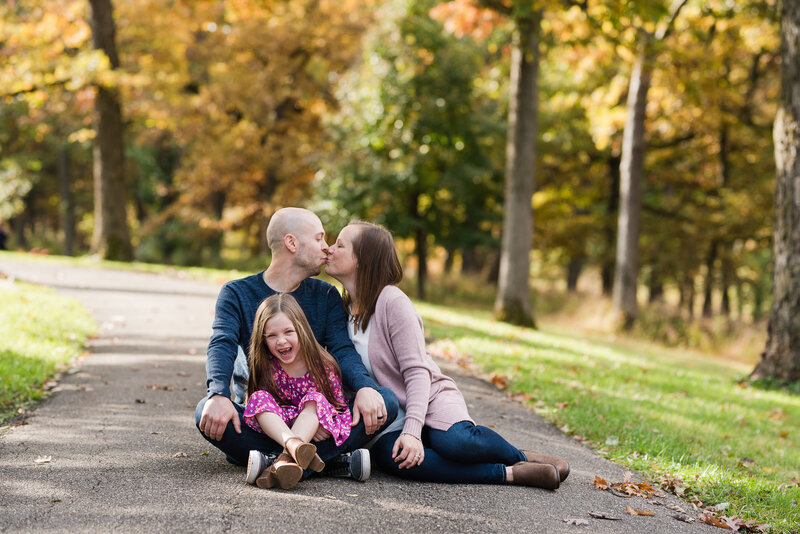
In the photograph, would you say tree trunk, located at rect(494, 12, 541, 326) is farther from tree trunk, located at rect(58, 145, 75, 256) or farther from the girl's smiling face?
tree trunk, located at rect(58, 145, 75, 256)

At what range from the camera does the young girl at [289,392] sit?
150 inches

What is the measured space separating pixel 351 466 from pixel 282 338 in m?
0.80

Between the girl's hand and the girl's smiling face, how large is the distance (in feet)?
2.43

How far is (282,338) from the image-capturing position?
3957mm

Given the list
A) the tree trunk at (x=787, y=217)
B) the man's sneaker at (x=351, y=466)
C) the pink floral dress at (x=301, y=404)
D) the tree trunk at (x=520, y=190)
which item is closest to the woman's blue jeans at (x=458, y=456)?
the man's sneaker at (x=351, y=466)

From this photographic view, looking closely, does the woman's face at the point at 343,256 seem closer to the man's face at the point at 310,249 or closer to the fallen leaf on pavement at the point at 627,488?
the man's face at the point at 310,249

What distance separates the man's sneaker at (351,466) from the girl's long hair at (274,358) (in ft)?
0.94

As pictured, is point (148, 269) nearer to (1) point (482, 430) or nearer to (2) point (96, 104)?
(2) point (96, 104)


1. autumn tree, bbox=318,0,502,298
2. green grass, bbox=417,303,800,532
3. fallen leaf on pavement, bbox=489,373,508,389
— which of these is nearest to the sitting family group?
green grass, bbox=417,303,800,532

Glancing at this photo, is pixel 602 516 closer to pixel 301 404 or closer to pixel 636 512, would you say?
pixel 636 512

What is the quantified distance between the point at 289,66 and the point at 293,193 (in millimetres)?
4686

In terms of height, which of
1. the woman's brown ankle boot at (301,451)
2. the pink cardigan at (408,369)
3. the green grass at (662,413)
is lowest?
the green grass at (662,413)

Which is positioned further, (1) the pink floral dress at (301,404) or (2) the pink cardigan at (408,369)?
(2) the pink cardigan at (408,369)

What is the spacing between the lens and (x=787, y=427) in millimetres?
7930
